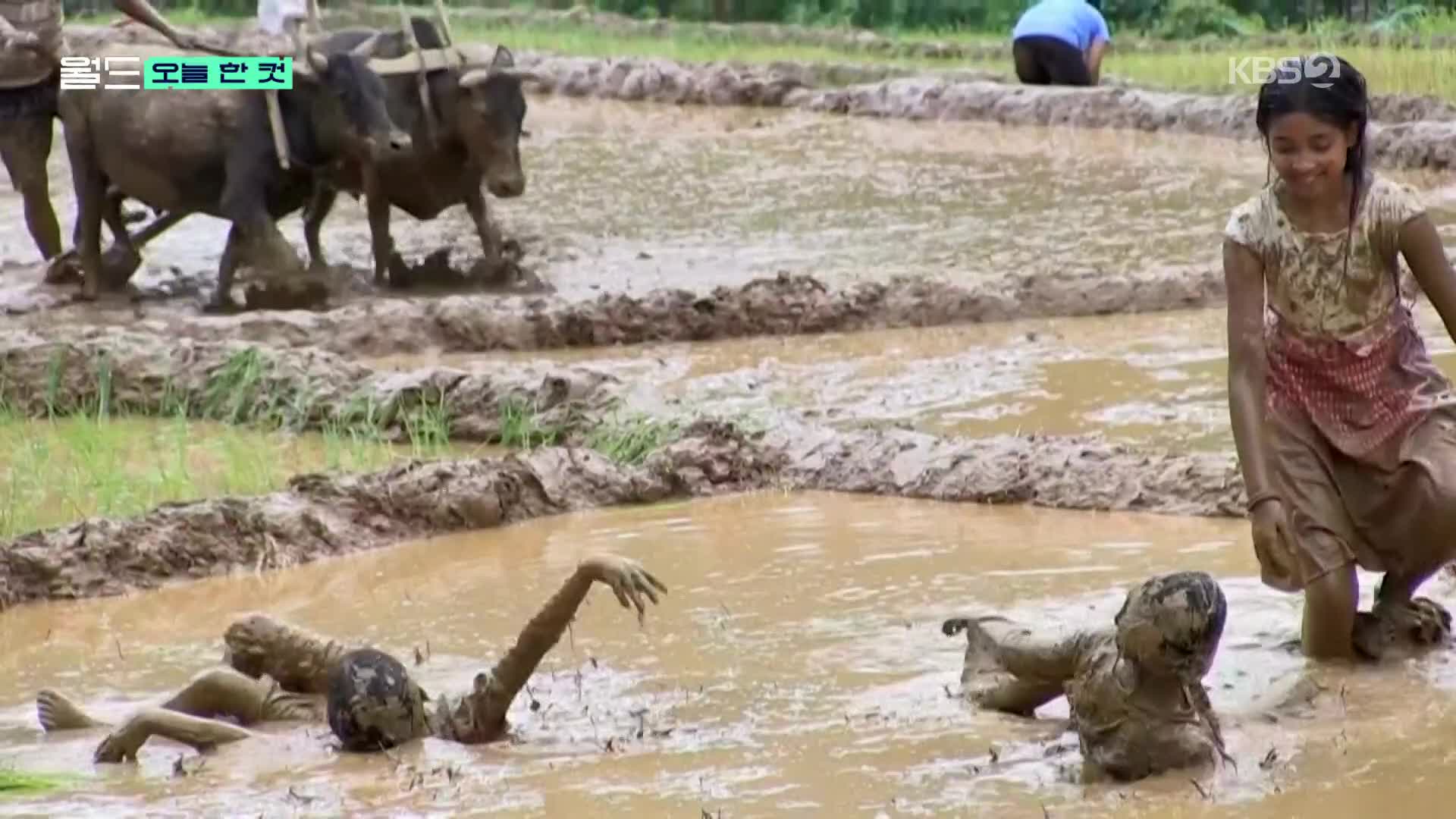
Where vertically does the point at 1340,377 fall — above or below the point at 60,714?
above

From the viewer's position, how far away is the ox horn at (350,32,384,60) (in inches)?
427

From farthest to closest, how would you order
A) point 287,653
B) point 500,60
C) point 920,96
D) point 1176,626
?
point 920,96 → point 500,60 → point 287,653 → point 1176,626

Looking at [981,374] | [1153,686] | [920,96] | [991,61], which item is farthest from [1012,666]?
[991,61]

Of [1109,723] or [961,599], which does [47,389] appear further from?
[1109,723]

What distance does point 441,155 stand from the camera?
1114 cm

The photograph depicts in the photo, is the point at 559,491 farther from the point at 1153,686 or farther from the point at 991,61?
the point at 991,61

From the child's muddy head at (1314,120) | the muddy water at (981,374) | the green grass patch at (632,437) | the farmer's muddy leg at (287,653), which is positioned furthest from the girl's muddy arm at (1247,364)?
the green grass patch at (632,437)

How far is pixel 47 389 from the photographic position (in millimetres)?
8172

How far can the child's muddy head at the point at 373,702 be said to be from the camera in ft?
14.0

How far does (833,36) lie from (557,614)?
19.5m

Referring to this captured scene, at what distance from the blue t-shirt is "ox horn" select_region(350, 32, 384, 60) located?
6820mm

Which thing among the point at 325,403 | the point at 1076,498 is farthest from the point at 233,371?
the point at 1076,498

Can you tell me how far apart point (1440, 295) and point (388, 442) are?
3.83m

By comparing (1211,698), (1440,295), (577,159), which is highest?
(1440,295)
